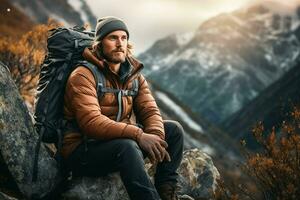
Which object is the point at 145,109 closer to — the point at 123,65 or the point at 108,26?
the point at 123,65

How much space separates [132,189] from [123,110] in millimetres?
1097

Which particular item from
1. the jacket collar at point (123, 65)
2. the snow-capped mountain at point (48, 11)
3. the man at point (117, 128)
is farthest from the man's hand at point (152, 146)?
the snow-capped mountain at point (48, 11)

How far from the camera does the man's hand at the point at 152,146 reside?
5.26 m

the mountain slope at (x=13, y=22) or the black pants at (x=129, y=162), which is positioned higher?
the black pants at (x=129, y=162)

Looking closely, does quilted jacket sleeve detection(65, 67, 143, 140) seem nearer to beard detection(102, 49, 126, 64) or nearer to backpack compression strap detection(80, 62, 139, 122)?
backpack compression strap detection(80, 62, 139, 122)

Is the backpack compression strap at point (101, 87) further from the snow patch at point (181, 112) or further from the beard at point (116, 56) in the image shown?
the snow patch at point (181, 112)

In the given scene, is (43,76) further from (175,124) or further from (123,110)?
(175,124)

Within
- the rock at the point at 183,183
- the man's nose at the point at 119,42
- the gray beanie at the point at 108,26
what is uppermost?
the gray beanie at the point at 108,26

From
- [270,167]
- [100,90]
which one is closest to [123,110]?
[100,90]

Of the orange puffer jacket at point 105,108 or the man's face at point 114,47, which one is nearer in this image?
the orange puffer jacket at point 105,108

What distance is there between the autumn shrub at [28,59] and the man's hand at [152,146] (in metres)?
12.9

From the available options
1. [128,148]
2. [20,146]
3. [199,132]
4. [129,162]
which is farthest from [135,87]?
[199,132]

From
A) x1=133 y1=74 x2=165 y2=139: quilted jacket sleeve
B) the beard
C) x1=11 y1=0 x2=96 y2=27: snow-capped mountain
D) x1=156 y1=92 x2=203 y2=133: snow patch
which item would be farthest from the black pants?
x1=156 y1=92 x2=203 y2=133: snow patch

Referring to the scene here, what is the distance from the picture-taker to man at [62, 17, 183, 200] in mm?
5133
